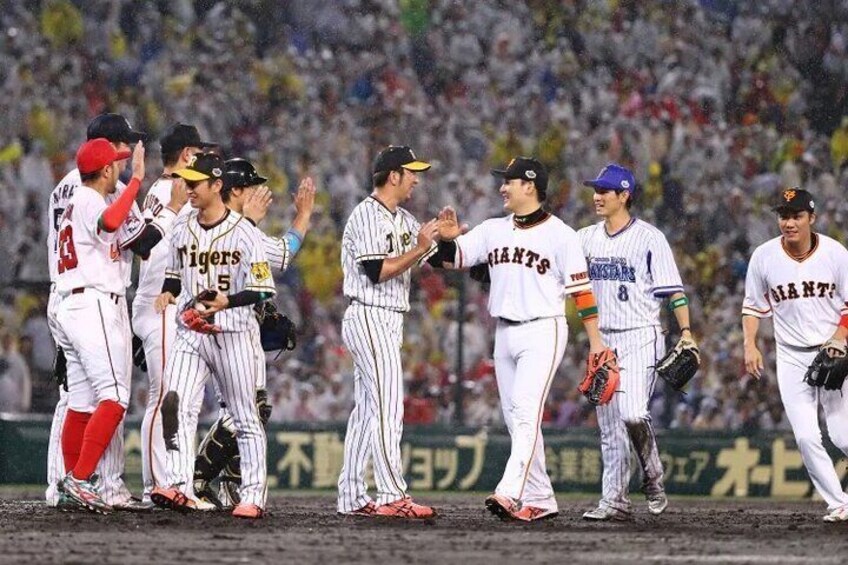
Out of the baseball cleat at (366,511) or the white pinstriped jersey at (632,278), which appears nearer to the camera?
the baseball cleat at (366,511)

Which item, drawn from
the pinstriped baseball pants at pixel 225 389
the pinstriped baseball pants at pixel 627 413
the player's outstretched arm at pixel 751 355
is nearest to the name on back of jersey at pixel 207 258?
the pinstriped baseball pants at pixel 225 389

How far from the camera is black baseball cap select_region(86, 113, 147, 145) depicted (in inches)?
350

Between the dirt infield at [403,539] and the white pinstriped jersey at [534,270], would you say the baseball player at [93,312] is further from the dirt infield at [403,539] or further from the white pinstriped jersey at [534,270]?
the white pinstriped jersey at [534,270]

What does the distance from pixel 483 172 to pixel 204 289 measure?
372 inches

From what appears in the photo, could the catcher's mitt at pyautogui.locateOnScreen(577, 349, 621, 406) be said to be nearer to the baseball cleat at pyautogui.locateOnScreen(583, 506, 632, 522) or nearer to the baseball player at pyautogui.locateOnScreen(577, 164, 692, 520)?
the baseball player at pyautogui.locateOnScreen(577, 164, 692, 520)

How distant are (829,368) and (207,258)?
3.36 metres

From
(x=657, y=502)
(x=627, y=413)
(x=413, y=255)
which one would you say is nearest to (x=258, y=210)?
(x=413, y=255)

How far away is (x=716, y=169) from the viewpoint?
17188mm

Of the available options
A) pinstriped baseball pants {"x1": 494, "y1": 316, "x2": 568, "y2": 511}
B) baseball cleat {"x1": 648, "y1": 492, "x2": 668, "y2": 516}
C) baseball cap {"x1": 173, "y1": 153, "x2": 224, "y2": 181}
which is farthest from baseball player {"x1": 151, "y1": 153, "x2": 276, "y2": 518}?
baseball cleat {"x1": 648, "y1": 492, "x2": 668, "y2": 516}

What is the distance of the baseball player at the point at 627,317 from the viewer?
8.97m

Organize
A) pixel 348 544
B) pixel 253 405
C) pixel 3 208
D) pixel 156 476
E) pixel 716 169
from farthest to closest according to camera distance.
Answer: pixel 716 169 < pixel 3 208 < pixel 156 476 < pixel 253 405 < pixel 348 544

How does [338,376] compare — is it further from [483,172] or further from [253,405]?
[253,405]

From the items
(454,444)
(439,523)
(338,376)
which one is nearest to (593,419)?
(454,444)

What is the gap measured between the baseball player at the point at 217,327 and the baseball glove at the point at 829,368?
2975 mm
